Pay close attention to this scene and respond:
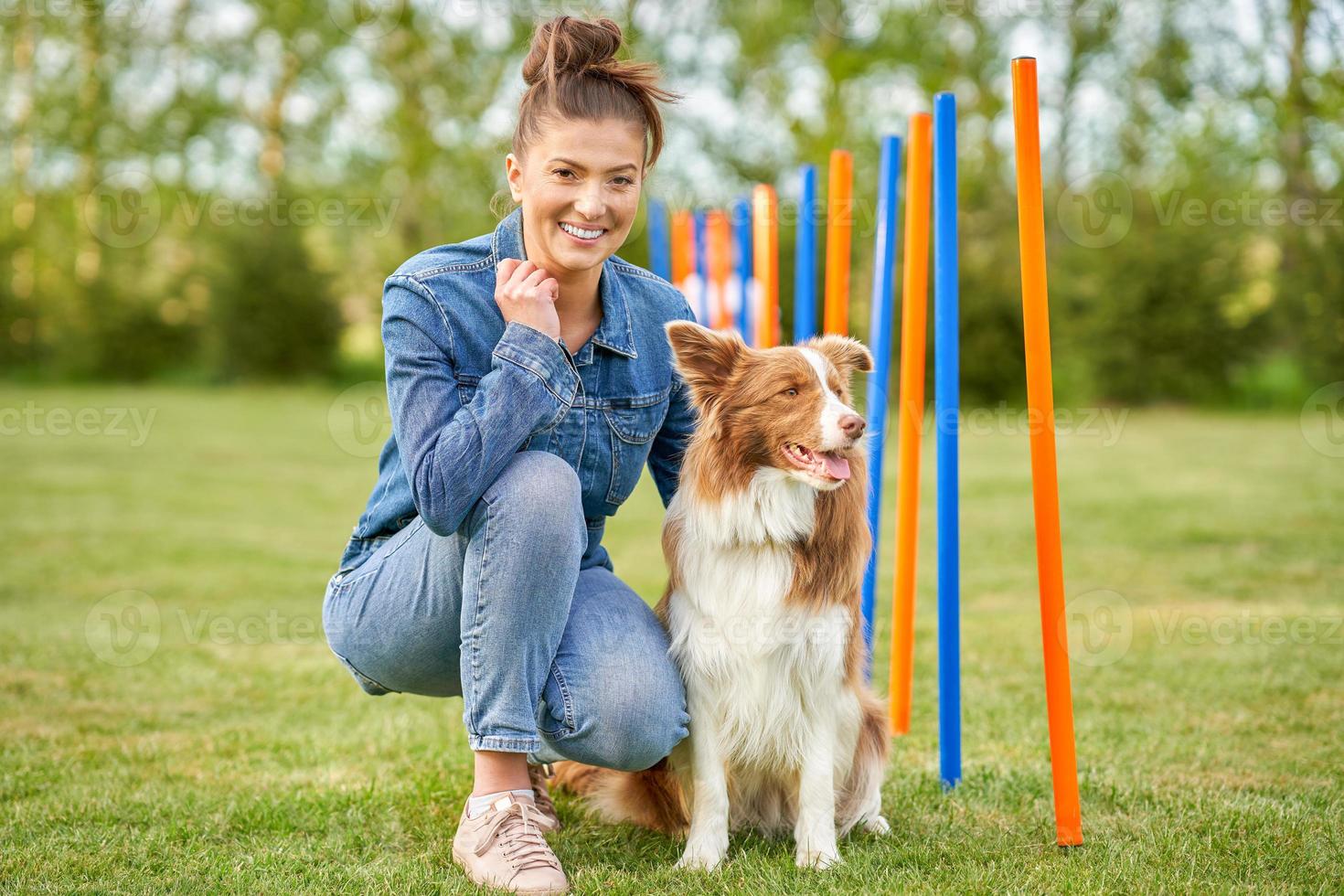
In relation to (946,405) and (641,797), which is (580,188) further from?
(641,797)

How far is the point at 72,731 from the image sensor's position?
156 inches

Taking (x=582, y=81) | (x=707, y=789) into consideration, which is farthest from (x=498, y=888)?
(x=582, y=81)

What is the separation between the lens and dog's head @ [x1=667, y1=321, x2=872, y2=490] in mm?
2691

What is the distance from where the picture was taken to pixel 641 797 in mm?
3037

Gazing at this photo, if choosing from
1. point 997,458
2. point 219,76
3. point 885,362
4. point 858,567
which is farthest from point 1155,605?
point 219,76

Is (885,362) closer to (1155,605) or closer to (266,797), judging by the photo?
(266,797)

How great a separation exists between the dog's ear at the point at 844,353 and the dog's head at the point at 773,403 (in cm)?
1

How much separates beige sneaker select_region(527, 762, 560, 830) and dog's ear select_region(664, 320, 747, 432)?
1.06 meters

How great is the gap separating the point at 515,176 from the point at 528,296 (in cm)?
37

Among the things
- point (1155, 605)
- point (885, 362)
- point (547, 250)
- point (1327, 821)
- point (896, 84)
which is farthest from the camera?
point (896, 84)

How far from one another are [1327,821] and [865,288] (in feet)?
47.6

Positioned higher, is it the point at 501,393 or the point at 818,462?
the point at 501,393

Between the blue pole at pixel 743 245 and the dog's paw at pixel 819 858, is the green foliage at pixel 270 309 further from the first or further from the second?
the dog's paw at pixel 819 858

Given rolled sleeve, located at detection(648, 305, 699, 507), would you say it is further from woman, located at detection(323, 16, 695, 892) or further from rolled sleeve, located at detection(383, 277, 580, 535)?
rolled sleeve, located at detection(383, 277, 580, 535)
